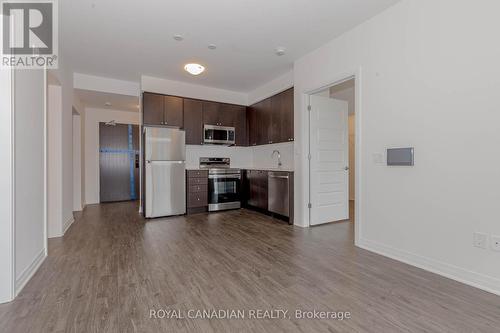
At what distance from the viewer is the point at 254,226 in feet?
13.1

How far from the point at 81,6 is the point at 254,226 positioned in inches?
143

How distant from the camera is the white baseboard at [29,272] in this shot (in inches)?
78.2

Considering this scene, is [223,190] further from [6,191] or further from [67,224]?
[6,191]

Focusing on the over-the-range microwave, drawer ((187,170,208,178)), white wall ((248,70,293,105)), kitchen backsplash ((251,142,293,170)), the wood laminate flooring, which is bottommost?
the wood laminate flooring

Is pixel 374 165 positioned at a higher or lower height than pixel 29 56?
lower

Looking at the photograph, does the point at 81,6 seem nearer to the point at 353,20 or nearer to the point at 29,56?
the point at 29,56

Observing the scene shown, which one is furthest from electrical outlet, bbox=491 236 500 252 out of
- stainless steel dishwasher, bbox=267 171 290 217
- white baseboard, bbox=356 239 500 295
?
stainless steel dishwasher, bbox=267 171 290 217

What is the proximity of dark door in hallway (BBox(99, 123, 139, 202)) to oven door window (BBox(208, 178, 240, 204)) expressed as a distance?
121 inches

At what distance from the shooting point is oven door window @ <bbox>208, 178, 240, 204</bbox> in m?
5.15

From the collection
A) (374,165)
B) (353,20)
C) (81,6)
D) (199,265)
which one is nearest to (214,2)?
(81,6)

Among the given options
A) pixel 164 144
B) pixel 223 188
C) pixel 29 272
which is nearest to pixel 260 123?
pixel 223 188

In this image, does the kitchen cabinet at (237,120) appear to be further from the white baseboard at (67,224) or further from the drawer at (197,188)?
the white baseboard at (67,224)

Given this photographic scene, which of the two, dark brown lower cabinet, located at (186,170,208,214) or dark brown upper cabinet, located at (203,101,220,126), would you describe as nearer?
dark brown lower cabinet, located at (186,170,208,214)

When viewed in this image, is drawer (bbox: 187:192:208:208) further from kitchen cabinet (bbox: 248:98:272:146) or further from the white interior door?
the white interior door
